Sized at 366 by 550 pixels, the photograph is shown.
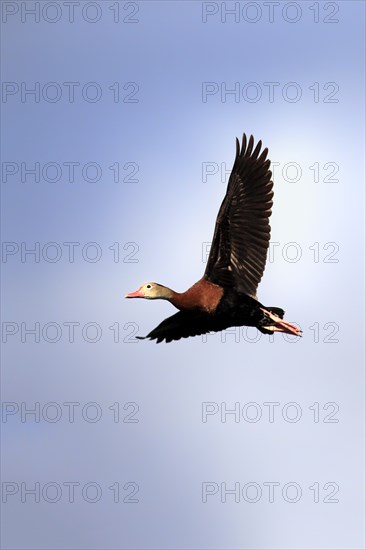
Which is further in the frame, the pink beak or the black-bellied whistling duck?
the pink beak

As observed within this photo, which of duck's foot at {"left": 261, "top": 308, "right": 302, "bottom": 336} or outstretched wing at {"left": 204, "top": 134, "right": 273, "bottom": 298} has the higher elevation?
outstretched wing at {"left": 204, "top": 134, "right": 273, "bottom": 298}

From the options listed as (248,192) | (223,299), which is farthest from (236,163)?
(223,299)

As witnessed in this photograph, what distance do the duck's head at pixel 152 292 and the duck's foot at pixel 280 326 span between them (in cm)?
173

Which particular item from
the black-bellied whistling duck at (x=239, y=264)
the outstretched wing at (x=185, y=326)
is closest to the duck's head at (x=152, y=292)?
the black-bellied whistling duck at (x=239, y=264)

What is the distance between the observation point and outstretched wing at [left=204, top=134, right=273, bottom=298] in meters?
23.3

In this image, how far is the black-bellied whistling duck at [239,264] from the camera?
2311cm

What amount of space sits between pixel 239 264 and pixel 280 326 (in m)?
1.32

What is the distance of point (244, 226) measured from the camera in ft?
76.8

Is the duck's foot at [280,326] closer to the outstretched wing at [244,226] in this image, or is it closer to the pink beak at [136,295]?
the outstretched wing at [244,226]

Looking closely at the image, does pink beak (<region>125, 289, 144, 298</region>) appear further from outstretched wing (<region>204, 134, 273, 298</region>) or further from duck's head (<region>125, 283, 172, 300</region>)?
outstretched wing (<region>204, 134, 273, 298</region>)

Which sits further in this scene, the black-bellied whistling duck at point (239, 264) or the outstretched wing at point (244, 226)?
the outstretched wing at point (244, 226)

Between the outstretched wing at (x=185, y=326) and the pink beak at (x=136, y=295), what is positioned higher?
the pink beak at (x=136, y=295)

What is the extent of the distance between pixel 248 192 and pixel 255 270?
1.40 meters

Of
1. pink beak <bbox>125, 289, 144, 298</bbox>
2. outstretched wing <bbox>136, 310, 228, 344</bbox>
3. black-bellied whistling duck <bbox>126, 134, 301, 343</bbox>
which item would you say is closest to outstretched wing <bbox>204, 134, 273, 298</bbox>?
black-bellied whistling duck <bbox>126, 134, 301, 343</bbox>
